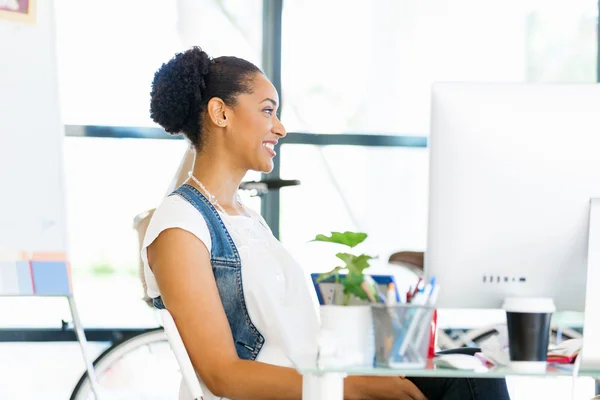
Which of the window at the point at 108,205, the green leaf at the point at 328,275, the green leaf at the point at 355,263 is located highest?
the green leaf at the point at 355,263

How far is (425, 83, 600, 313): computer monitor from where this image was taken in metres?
1.29

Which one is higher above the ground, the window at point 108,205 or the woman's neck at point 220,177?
the woman's neck at point 220,177

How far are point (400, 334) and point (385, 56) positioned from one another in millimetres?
2551

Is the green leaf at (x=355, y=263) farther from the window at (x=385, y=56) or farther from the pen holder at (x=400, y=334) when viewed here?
the window at (x=385, y=56)

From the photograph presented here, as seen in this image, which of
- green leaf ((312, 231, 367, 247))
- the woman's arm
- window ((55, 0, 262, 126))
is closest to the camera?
green leaf ((312, 231, 367, 247))

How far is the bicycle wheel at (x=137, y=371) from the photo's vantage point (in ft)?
9.82

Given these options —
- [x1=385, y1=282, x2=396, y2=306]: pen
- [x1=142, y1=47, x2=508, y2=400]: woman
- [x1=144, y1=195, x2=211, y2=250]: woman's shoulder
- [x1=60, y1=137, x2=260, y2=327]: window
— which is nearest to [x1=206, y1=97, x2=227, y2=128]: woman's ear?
[x1=142, y1=47, x2=508, y2=400]: woman

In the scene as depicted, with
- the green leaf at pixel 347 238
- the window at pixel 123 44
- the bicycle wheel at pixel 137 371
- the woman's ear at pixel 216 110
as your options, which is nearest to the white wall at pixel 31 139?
the bicycle wheel at pixel 137 371

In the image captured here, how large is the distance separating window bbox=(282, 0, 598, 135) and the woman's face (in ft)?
5.36

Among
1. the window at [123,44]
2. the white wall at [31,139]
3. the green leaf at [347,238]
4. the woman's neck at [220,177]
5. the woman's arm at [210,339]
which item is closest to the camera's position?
the green leaf at [347,238]

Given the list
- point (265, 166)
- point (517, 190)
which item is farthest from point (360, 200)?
point (517, 190)

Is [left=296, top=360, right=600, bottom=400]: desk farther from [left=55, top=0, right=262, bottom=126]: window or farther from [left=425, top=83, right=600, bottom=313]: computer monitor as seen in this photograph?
[left=55, top=0, right=262, bottom=126]: window

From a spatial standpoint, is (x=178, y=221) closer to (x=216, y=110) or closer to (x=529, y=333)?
(x=216, y=110)

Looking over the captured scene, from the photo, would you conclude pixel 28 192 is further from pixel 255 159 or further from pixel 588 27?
pixel 588 27
